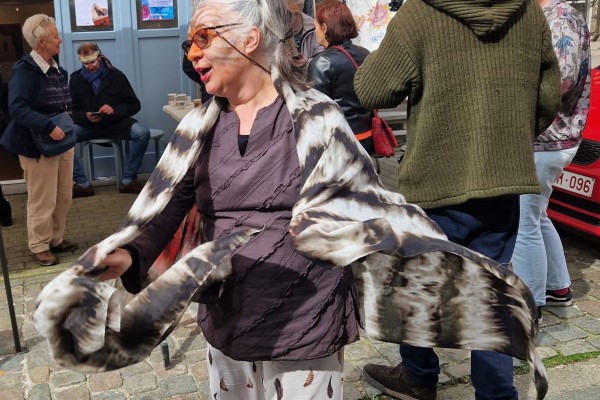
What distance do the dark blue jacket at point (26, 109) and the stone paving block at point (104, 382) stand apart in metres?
2.42

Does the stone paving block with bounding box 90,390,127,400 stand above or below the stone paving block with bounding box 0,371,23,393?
above

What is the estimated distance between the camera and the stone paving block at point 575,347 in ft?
13.6

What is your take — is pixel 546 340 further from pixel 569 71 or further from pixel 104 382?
pixel 104 382

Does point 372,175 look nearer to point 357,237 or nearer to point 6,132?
point 357,237

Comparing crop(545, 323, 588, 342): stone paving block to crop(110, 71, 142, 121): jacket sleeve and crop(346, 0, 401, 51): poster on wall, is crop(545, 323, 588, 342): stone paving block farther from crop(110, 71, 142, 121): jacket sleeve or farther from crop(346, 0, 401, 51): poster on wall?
crop(110, 71, 142, 121): jacket sleeve

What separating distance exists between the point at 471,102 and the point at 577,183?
3179 mm

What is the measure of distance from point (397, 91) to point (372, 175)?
2.30 feet

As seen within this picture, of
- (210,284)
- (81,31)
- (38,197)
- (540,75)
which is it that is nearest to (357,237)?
(210,284)

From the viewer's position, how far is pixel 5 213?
6.92 metres

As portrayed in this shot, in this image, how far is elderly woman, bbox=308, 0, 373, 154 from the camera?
16.6ft

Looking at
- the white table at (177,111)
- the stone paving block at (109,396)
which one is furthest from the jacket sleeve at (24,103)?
the stone paving block at (109,396)

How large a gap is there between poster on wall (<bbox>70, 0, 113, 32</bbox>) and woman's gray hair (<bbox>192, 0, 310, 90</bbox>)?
6061 mm

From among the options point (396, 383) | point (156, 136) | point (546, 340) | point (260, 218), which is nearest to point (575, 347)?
point (546, 340)

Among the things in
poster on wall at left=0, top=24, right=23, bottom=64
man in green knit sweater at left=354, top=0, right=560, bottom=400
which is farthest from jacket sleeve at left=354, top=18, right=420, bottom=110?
poster on wall at left=0, top=24, right=23, bottom=64
